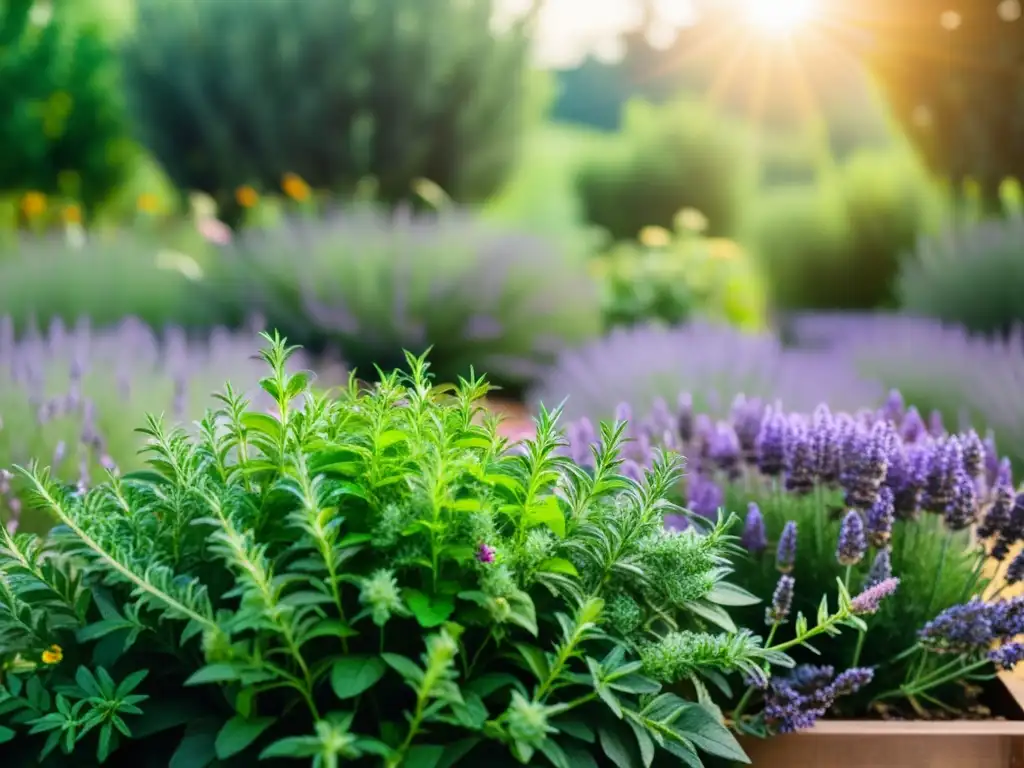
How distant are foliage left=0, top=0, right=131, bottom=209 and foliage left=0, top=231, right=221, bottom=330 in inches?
221

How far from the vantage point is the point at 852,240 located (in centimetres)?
1159

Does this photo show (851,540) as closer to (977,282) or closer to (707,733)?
(707,733)

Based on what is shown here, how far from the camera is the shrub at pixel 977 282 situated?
6359 mm

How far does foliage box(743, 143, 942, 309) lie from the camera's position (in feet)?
37.5

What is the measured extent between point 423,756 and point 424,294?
4873 mm

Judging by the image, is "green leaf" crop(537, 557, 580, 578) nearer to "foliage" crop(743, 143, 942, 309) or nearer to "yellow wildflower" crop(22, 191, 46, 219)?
"foliage" crop(743, 143, 942, 309)

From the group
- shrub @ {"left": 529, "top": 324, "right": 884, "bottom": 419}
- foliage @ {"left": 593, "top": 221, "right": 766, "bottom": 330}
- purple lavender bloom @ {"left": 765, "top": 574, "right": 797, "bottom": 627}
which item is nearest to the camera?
purple lavender bloom @ {"left": 765, "top": 574, "right": 797, "bottom": 627}

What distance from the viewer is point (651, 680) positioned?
120cm

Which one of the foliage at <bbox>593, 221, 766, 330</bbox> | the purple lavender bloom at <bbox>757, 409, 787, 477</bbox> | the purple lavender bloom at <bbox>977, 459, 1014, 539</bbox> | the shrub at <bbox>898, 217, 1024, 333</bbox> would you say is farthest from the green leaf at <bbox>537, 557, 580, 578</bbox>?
the foliage at <bbox>593, 221, 766, 330</bbox>

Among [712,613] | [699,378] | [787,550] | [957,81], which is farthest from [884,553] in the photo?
[957,81]

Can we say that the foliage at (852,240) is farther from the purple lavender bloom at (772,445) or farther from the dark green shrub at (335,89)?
the purple lavender bloom at (772,445)

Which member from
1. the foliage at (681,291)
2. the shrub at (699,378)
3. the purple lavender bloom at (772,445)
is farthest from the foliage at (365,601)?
the foliage at (681,291)

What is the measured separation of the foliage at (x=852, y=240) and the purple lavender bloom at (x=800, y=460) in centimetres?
984

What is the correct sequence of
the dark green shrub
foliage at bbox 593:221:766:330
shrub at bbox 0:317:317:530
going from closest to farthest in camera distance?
shrub at bbox 0:317:317:530, foliage at bbox 593:221:766:330, the dark green shrub
